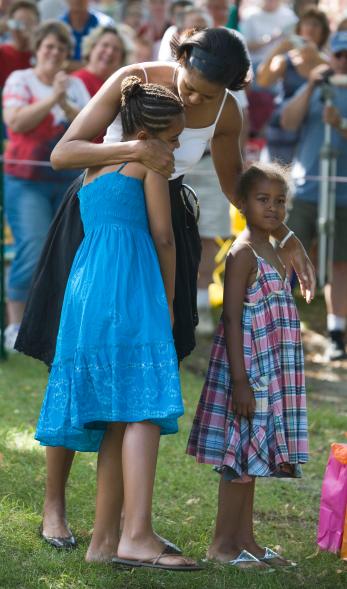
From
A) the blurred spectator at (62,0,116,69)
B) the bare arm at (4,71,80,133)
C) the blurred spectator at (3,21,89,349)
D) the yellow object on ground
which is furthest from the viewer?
the yellow object on ground

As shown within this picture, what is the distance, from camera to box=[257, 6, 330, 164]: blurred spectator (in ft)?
26.8

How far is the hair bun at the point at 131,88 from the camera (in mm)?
3525

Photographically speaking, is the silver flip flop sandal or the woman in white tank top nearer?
the woman in white tank top

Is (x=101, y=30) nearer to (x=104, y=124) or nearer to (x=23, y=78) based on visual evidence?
(x=23, y=78)

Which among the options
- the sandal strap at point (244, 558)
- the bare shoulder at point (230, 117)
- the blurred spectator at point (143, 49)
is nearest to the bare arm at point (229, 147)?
the bare shoulder at point (230, 117)

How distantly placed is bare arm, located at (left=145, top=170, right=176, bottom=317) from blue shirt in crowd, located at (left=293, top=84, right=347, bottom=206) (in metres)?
4.42

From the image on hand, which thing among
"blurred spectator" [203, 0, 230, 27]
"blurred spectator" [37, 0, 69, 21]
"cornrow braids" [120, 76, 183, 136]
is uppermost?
"blurred spectator" [203, 0, 230, 27]

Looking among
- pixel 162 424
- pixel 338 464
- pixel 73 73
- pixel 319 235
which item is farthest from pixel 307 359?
pixel 162 424

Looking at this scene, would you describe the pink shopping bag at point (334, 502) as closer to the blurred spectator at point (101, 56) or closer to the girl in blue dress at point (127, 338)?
the girl in blue dress at point (127, 338)

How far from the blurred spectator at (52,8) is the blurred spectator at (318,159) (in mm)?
2304

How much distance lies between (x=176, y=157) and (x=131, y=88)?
37cm

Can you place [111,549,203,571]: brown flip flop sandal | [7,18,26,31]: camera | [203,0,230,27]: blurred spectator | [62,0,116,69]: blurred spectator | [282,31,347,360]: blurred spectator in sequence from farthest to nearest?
[203,0,230,27]: blurred spectator < [62,0,116,69]: blurred spectator < [7,18,26,31]: camera < [282,31,347,360]: blurred spectator < [111,549,203,571]: brown flip flop sandal

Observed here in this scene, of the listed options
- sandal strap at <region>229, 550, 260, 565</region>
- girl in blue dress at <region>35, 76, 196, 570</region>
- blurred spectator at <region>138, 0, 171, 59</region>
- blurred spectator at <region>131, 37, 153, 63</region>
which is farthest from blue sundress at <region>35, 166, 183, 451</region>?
blurred spectator at <region>138, 0, 171, 59</region>

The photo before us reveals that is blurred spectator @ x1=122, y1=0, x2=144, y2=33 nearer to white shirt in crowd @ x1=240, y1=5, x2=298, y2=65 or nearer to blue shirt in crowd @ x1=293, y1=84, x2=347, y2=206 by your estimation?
A: white shirt in crowd @ x1=240, y1=5, x2=298, y2=65
